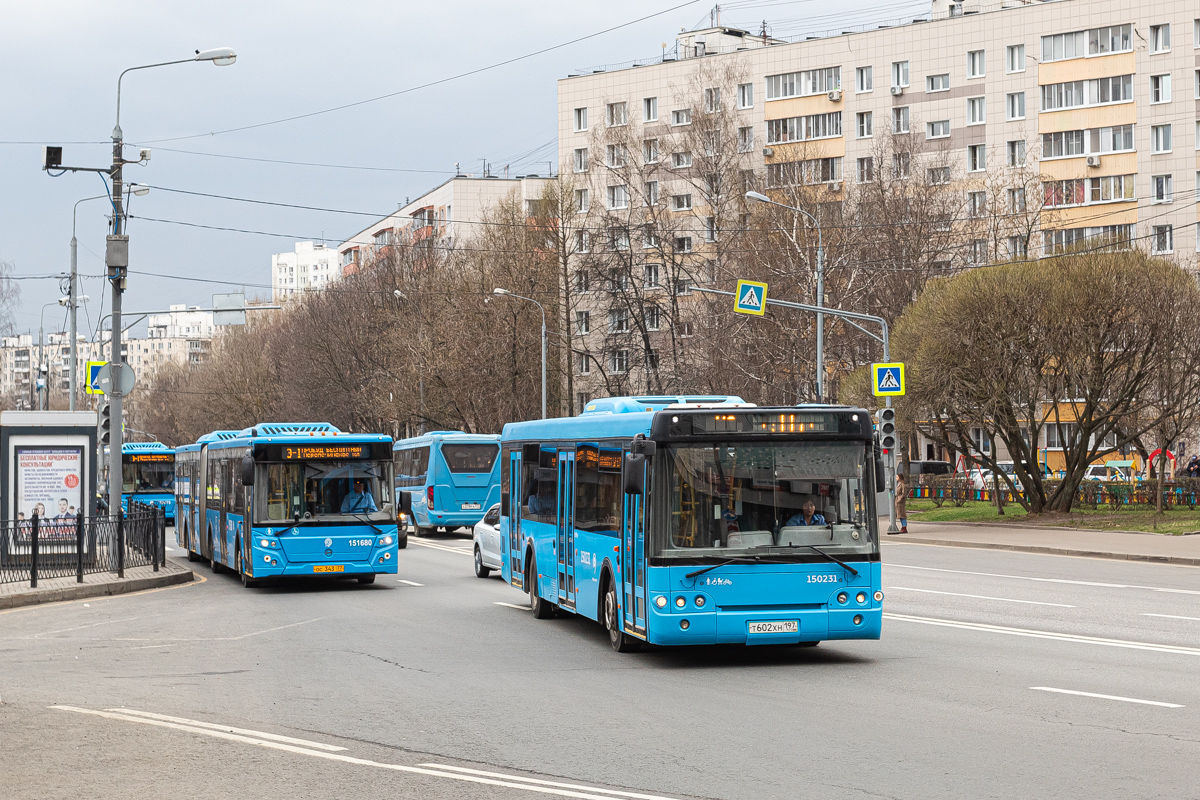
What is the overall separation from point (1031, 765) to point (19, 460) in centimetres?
2147

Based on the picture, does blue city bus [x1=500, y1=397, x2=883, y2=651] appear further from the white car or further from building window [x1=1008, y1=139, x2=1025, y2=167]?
building window [x1=1008, y1=139, x2=1025, y2=167]

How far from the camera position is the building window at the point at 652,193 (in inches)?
2645

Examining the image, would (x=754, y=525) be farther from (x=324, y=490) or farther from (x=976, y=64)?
(x=976, y=64)

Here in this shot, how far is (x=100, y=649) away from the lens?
14.6 meters

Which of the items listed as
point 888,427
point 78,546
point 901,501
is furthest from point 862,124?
point 78,546

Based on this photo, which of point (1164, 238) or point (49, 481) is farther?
point (1164, 238)

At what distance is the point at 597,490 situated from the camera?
15.0 m

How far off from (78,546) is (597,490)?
10835 millimetres

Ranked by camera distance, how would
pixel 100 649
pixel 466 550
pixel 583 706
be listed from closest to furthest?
pixel 583 706 < pixel 100 649 < pixel 466 550

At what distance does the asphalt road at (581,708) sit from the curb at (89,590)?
1661 mm

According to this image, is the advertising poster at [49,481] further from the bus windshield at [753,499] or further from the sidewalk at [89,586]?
the bus windshield at [753,499]

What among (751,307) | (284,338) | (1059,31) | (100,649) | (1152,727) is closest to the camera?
(1152,727)

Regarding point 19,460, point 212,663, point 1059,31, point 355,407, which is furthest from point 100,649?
point 1059,31

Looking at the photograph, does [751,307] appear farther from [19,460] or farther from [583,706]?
[583,706]
